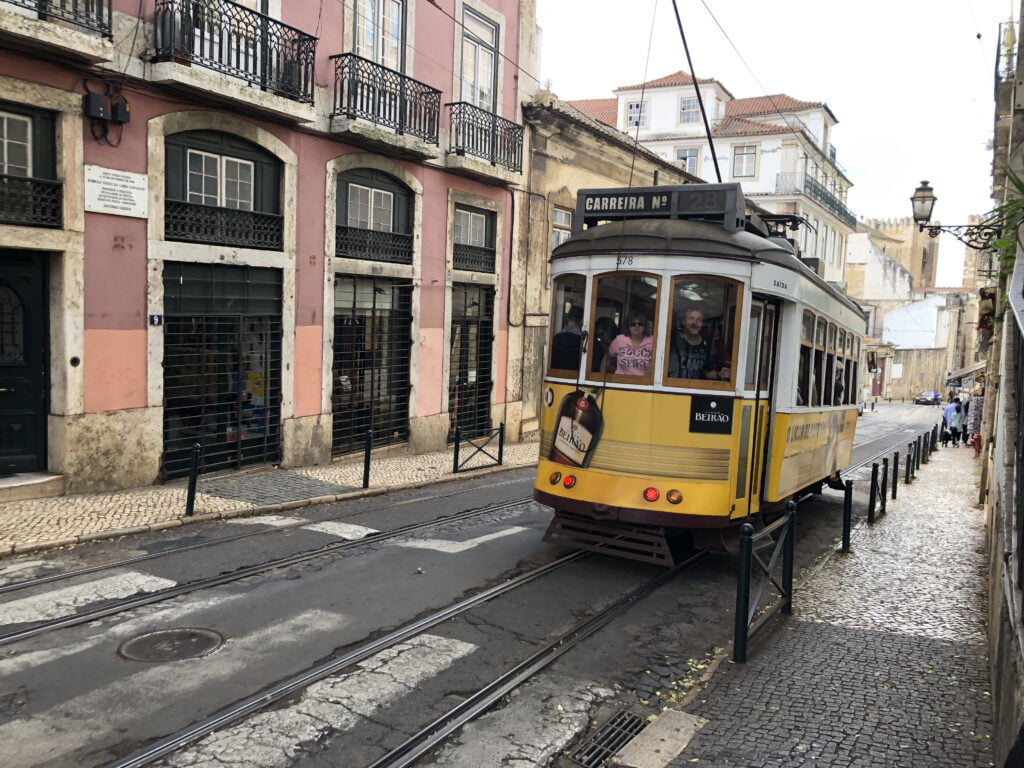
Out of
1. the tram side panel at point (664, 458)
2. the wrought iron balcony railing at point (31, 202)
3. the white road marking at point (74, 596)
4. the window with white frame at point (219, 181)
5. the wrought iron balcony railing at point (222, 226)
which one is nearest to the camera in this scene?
the white road marking at point (74, 596)

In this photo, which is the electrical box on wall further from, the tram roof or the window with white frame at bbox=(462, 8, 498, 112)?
the window with white frame at bbox=(462, 8, 498, 112)

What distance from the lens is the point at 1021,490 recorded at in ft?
14.0

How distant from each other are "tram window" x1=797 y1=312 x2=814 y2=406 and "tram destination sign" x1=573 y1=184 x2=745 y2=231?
1407mm

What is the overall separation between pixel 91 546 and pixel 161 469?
11.2 feet

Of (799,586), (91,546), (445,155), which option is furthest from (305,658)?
(445,155)

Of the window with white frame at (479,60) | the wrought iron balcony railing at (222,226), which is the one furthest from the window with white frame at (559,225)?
the wrought iron balcony railing at (222,226)

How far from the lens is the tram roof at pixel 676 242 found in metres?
7.71

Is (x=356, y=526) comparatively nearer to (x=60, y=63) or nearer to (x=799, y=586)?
(x=799, y=586)

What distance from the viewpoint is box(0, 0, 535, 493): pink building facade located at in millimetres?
10430

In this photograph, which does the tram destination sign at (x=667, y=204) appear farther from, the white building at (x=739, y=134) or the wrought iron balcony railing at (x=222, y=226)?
the white building at (x=739, y=134)

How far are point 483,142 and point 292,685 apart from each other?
14.6 m

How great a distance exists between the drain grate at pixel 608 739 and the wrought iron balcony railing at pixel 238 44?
1021cm

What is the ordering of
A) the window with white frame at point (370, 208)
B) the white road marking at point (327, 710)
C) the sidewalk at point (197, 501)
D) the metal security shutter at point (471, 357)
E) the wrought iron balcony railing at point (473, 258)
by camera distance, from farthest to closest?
the metal security shutter at point (471, 357), the wrought iron balcony railing at point (473, 258), the window with white frame at point (370, 208), the sidewalk at point (197, 501), the white road marking at point (327, 710)

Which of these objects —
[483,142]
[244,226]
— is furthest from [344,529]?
[483,142]
